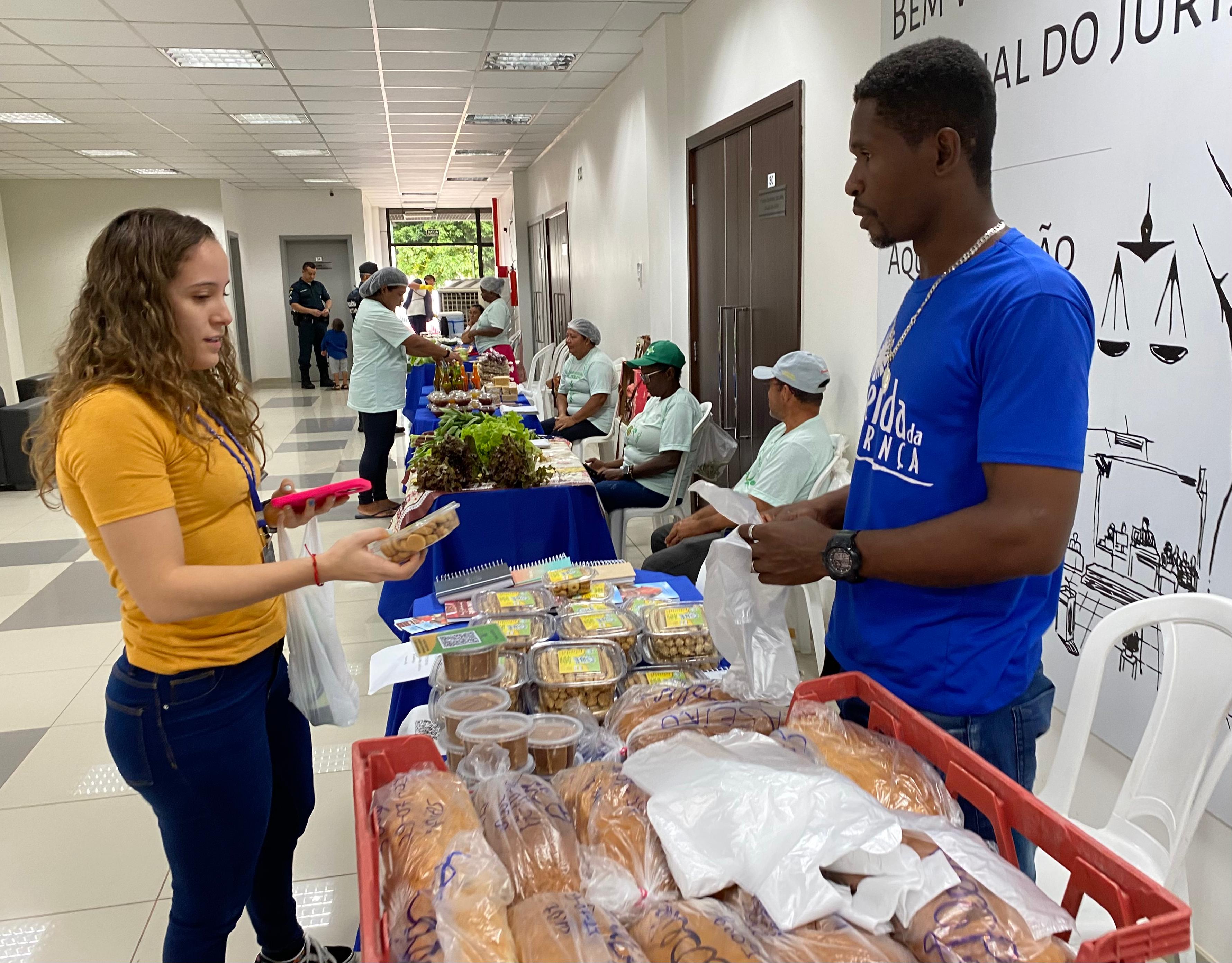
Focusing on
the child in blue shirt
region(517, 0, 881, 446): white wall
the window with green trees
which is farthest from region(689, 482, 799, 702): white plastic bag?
the window with green trees

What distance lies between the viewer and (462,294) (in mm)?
18984

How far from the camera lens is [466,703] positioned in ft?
4.60

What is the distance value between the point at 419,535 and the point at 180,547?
13.8 inches

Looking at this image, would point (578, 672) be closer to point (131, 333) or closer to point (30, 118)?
point (131, 333)

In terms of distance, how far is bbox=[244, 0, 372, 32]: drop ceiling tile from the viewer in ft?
17.3

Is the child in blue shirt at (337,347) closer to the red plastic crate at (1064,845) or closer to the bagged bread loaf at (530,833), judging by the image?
the bagged bread loaf at (530,833)

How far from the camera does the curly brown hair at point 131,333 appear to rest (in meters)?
1.32

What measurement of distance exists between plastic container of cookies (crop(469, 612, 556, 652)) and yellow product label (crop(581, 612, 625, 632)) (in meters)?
0.07

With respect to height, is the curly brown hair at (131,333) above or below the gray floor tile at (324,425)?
above

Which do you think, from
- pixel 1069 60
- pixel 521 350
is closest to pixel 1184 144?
pixel 1069 60

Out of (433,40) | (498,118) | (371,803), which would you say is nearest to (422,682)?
(371,803)

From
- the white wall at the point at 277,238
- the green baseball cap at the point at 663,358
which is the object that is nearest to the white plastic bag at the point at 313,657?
the green baseball cap at the point at 663,358

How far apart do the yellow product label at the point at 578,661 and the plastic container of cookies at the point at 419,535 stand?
1.22 ft

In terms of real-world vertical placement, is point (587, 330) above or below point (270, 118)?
below
